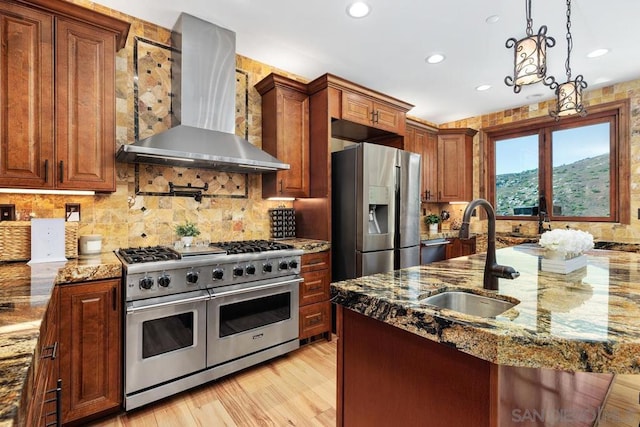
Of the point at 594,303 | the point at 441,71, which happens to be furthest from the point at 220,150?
the point at 441,71

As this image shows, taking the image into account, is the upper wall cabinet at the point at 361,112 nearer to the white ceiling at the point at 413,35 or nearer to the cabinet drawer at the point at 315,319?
the white ceiling at the point at 413,35

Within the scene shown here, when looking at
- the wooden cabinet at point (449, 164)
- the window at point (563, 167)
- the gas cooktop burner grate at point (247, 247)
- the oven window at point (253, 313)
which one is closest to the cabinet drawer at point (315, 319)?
the oven window at point (253, 313)

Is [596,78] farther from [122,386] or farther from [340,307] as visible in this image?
[122,386]

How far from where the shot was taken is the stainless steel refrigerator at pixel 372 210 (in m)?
3.02

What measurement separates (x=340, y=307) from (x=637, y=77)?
15.3 feet

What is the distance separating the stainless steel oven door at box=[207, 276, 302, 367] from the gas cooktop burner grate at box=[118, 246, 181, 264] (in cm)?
39

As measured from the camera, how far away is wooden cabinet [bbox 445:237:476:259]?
4.66m

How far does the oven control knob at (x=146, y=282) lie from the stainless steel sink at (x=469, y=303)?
1627 mm

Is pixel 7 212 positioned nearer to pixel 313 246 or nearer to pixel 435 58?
pixel 313 246

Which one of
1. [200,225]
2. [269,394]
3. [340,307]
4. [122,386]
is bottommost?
[269,394]

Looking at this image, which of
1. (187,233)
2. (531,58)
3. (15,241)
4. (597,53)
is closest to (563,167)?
(597,53)

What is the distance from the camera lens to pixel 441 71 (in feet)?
11.5

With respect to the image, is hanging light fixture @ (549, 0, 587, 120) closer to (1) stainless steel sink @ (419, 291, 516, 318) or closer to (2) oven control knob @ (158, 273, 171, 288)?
(1) stainless steel sink @ (419, 291, 516, 318)

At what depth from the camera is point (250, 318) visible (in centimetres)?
241
